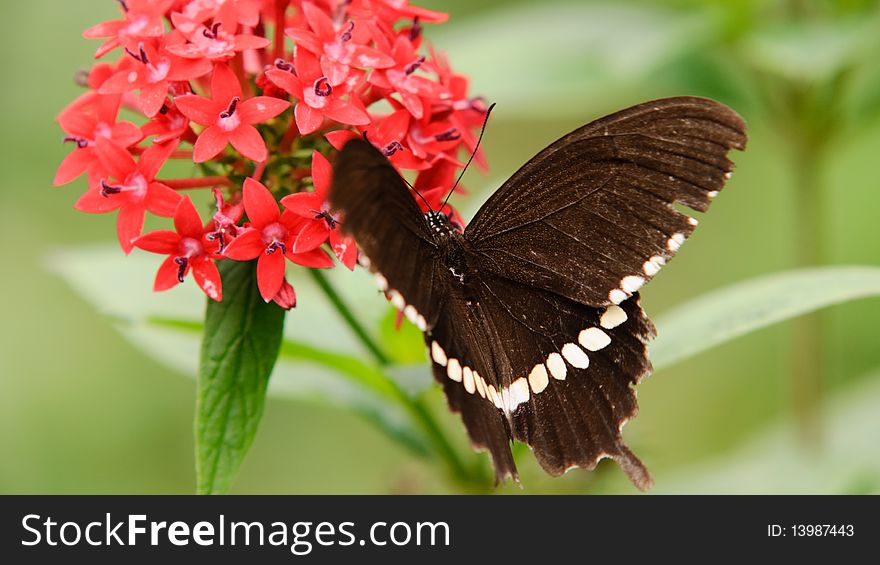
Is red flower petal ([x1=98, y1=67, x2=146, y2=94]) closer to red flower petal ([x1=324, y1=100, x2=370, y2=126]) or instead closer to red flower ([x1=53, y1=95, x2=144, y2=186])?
red flower ([x1=53, y1=95, x2=144, y2=186])

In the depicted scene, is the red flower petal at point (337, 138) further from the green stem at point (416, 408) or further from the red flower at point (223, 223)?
the green stem at point (416, 408)

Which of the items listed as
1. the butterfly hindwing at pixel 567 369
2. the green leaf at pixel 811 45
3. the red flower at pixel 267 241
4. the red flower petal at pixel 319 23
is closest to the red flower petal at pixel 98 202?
the red flower at pixel 267 241

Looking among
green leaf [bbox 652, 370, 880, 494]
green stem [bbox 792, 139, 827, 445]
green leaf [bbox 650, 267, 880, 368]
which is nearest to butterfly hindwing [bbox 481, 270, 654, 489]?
green leaf [bbox 650, 267, 880, 368]

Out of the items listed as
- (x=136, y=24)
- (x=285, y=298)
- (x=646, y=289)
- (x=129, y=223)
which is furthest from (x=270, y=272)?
(x=646, y=289)

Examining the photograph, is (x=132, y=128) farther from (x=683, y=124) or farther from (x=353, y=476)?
(x=353, y=476)

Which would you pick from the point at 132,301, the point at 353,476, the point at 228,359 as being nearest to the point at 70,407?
the point at 353,476

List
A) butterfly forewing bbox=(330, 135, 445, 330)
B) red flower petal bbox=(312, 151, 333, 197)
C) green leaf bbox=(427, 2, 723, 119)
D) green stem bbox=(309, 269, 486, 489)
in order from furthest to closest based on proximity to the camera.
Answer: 1. green leaf bbox=(427, 2, 723, 119)
2. green stem bbox=(309, 269, 486, 489)
3. red flower petal bbox=(312, 151, 333, 197)
4. butterfly forewing bbox=(330, 135, 445, 330)
